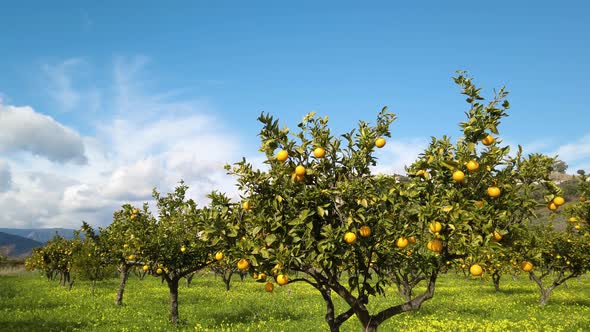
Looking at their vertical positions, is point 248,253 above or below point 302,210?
below

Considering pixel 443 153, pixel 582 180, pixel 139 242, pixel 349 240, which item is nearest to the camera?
pixel 349 240

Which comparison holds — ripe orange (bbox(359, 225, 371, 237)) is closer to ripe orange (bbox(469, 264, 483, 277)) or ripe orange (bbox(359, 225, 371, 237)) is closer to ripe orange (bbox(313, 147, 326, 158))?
ripe orange (bbox(313, 147, 326, 158))

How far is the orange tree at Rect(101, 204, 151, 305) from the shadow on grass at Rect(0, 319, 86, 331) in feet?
10.4

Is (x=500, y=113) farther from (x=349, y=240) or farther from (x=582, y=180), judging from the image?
(x=582, y=180)

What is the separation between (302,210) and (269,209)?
0.69 meters

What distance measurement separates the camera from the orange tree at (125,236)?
17000 mm

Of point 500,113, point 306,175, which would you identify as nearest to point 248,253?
point 306,175

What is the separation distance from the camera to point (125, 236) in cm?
1812

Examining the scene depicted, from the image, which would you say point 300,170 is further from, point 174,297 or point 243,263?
point 174,297

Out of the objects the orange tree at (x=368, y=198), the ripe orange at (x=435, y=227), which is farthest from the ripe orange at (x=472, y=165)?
the ripe orange at (x=435, y=227)

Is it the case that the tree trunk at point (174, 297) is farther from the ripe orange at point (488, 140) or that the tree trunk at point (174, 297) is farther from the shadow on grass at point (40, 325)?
the ripe orange at point (488, 140)

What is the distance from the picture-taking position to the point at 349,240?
625 cm

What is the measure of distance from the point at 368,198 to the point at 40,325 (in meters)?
16.7

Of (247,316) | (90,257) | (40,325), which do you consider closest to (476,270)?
(247,316)
